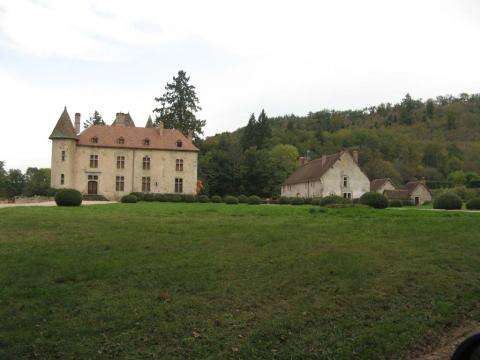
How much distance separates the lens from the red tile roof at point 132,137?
47000 millimetres

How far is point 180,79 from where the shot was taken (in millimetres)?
56906

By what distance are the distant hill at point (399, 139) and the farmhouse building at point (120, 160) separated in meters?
7.54

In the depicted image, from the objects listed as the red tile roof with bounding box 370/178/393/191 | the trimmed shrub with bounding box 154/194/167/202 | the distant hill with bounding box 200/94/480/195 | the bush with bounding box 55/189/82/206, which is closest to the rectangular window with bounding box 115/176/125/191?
the trimmed shrub with bounding box 154/194/167/202

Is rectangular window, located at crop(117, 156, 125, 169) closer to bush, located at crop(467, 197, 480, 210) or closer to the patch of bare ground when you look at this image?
bush, located at crop(467, 197, 480, 210)

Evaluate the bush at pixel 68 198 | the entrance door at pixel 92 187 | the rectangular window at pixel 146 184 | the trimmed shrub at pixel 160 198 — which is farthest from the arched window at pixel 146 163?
the bush at pixel 68 198

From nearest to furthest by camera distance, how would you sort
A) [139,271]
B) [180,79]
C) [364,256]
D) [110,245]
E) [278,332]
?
1. [278,332]
2. [139,271]
3. [364,256]
4. [110,245]
5. [180,79]

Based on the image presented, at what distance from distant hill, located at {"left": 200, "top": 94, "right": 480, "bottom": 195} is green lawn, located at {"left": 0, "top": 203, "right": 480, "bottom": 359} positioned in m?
45.2

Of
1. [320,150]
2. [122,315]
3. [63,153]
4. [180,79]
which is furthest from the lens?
[320,150]

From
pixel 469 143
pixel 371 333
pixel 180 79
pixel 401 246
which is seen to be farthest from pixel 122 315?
pixel 469 143

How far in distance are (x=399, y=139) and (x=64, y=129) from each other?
73.2 m

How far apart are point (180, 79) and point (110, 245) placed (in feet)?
158

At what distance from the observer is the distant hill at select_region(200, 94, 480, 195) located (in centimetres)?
8512

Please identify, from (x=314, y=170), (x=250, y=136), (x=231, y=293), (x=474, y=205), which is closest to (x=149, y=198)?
(x=314, y=170)

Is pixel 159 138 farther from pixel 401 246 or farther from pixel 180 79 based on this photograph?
pixel 401 246
